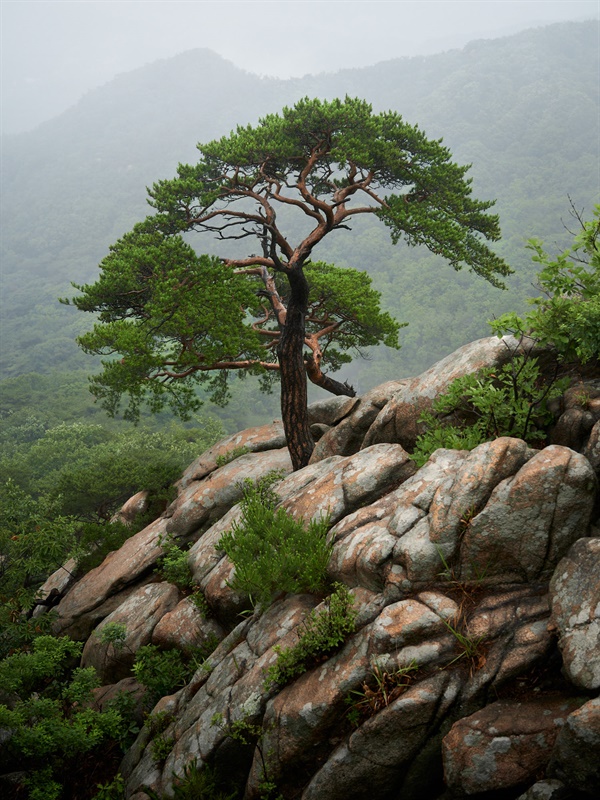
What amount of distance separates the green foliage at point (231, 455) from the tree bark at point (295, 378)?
241 cm

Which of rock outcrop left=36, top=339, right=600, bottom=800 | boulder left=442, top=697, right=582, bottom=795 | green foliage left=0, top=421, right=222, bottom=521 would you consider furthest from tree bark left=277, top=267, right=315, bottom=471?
boulder left=442, top=697, right=582, bottom=795

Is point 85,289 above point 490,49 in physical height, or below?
below

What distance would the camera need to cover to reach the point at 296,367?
12.4m

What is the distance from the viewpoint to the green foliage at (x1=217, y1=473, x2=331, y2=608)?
6621 millimetres

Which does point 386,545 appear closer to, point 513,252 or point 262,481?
point 262,481

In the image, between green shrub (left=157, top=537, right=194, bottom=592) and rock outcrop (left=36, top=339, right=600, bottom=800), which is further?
green shrub (left=157, top=537, right=194, bottom=592)

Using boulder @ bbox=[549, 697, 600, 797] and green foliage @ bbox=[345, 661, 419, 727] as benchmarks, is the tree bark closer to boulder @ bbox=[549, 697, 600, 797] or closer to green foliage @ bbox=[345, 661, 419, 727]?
green foliage @ bbox=[345, 661, 419, 727]

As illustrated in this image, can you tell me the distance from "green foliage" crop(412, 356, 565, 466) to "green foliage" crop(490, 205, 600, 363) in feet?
1.59

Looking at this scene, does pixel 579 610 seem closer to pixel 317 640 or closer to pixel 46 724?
pixel 317 640

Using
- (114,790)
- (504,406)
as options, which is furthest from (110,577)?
(504,406)

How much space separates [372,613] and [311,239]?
8979 mm

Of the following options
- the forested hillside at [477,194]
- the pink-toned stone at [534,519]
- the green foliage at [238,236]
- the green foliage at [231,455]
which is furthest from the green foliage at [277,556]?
the forested hillside at [477,194]

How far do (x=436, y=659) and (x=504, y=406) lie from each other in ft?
10.1

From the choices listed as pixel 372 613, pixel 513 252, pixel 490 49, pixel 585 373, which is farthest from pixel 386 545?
pixel 490 49
